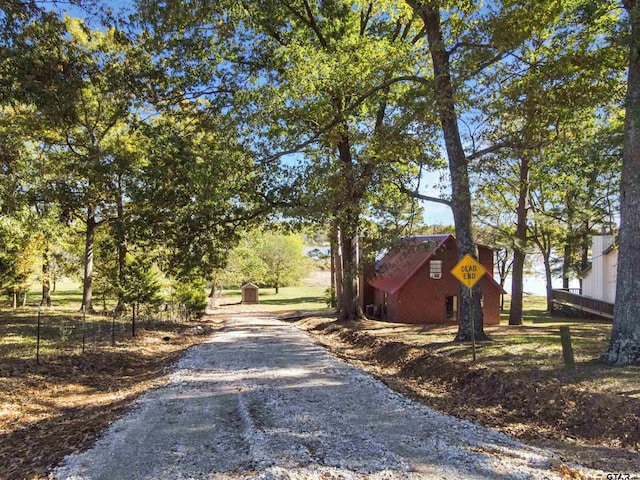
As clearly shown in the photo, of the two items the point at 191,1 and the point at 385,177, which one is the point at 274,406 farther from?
the point at 385,177

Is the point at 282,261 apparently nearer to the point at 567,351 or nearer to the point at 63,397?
the point at 63,397

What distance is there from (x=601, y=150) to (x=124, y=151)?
65.5ft

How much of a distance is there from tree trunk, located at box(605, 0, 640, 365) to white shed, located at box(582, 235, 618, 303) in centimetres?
2222

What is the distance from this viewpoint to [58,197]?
62.2 feet

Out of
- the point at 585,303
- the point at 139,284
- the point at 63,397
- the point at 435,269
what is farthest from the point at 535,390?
the point at 585,303

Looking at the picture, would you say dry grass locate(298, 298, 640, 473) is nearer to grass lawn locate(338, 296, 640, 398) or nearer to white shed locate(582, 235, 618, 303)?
grass lawn locate(338, 296, 640, 398)

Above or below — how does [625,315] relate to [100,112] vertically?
below

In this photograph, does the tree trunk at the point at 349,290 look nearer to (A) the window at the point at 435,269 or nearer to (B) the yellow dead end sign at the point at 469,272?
(A) the window at the point at 435,269

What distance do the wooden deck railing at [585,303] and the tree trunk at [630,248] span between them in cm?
2293

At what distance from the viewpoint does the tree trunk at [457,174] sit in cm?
1362

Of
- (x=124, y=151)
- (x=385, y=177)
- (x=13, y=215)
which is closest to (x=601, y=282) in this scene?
(x=385, y=177)

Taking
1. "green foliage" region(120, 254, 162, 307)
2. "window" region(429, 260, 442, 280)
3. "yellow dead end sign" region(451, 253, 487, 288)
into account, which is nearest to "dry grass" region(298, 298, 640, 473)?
"yellow dead end sign" region(451, 253, 487, 288)

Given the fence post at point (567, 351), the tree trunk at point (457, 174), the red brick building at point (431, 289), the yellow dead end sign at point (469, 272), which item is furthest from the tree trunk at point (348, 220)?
the fence post at point (567, 351)

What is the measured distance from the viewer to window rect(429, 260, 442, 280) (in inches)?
1113
